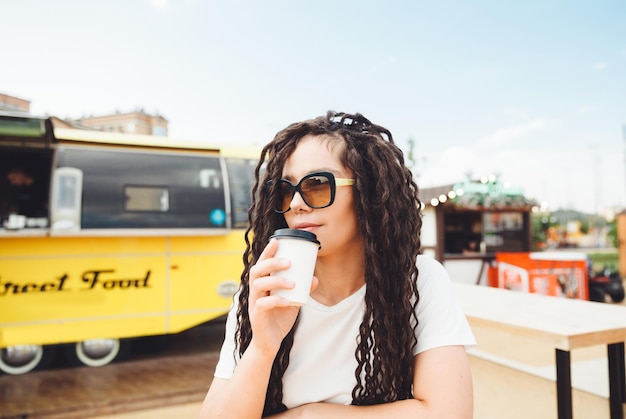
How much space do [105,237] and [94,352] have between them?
1.43 metres

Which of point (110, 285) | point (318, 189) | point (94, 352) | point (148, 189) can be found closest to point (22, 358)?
point (94, 352)

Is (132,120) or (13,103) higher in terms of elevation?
(132,120)

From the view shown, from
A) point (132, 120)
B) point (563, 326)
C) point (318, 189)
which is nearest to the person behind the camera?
point (318, 189)

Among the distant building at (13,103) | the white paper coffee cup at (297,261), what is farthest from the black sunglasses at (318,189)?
the distant building at (13,103)

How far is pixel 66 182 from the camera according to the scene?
16.1ft

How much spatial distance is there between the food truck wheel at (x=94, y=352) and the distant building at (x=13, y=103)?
2.88 metres

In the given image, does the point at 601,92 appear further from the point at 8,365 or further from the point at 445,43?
the point at 8,365

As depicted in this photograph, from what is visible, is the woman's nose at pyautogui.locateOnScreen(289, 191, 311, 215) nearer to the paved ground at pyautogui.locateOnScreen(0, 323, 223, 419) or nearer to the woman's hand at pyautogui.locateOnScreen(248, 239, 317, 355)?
the woman's hand at pyautogui.locateOnScreen(248, 239, 317, 355)

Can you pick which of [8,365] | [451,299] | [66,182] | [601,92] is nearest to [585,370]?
[451,299]

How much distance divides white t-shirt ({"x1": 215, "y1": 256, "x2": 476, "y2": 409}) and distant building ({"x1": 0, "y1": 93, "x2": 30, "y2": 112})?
5.14 m

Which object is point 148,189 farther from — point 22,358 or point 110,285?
point 22,358

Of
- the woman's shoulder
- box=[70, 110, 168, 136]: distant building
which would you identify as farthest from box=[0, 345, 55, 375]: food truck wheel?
box=[70, 110, 168, 136]: distant building

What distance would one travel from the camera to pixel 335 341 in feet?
4.20

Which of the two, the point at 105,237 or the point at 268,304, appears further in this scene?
the point at 105,237
